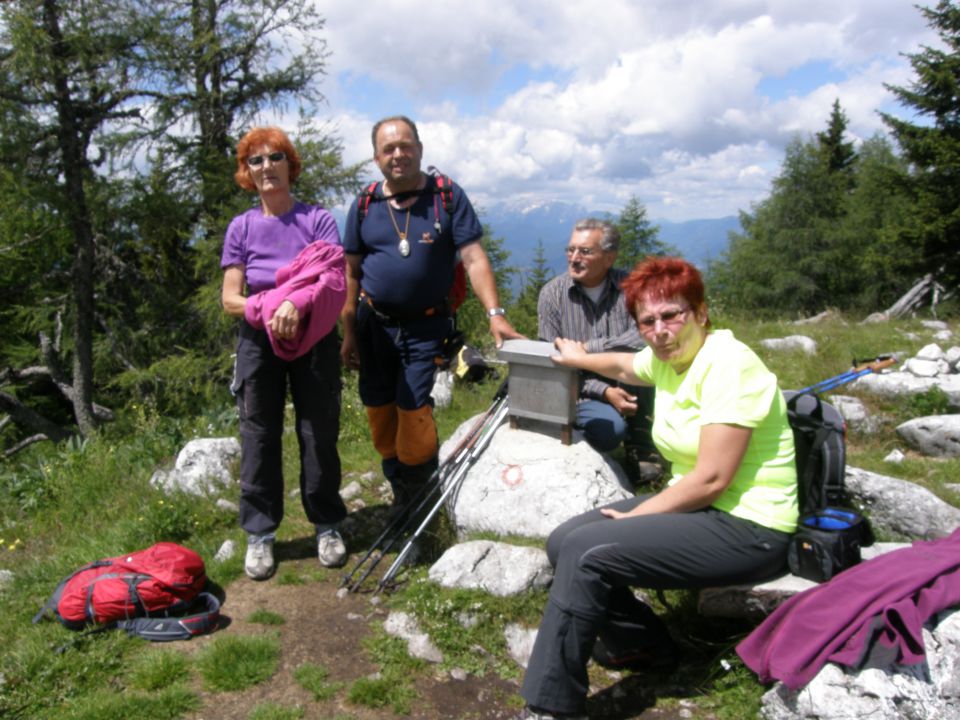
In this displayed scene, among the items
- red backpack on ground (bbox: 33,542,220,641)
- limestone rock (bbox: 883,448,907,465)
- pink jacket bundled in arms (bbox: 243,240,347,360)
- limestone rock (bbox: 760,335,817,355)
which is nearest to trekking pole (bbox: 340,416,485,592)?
red backpack on ground (bbox: 33,542,220,641)

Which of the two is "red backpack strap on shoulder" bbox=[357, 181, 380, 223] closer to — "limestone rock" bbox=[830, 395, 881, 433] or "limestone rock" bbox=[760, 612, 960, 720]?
"limestone rock" bbox=[760, 612, 960, 720]

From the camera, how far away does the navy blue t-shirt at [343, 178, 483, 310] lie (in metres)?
4.22

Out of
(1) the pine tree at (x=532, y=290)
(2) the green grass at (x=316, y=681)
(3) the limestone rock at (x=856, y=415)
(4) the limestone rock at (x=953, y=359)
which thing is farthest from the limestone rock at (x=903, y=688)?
(1) the pine tree at (x=532, y=290)

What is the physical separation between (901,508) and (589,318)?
7.15ft

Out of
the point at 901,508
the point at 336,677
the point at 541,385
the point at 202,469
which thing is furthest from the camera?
the point at 202,469

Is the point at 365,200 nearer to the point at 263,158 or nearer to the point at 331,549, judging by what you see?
the point at 263,158

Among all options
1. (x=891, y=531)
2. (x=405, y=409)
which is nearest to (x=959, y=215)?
(x=891, y=531)

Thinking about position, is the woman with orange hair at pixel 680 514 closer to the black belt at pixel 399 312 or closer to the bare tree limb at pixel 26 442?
the black belt at pixel 399 312

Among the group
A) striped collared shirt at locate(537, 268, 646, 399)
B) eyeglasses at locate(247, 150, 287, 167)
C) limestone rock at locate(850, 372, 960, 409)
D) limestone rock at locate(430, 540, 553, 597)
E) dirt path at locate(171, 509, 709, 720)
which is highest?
eyeglasses at locate(247, 150, 287, 167)

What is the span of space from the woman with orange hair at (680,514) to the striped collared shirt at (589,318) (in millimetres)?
1407

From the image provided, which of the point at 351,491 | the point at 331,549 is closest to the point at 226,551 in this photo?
the point at 331,549

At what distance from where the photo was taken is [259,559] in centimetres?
432

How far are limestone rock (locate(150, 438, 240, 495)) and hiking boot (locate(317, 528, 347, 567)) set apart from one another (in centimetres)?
161

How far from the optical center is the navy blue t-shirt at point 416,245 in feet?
13.8
